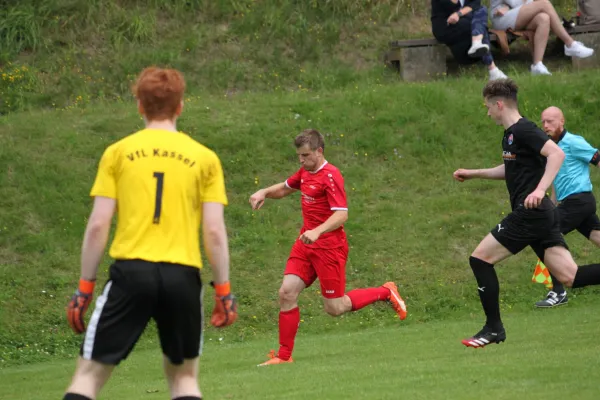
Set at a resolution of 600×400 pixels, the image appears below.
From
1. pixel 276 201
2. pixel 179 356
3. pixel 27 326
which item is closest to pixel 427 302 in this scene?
pixel 276 201

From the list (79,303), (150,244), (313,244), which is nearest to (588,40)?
(313,244)

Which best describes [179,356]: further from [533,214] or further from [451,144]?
[451,144]

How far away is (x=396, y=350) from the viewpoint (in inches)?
400

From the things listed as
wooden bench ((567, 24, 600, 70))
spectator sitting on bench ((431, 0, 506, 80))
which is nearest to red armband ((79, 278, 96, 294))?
spectator sitting on bench ((431, 0, 506, 80))

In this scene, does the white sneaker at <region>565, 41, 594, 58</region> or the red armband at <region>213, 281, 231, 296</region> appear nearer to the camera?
the red armband at <region>213, 281, 231, 296</region>

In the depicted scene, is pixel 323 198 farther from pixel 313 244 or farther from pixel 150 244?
pixel 150 244

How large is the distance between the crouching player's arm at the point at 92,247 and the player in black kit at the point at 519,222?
166 inches

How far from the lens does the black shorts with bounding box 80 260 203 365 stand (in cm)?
516

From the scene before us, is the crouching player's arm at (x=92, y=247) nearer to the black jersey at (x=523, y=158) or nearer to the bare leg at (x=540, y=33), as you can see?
the black jersey at (x=523, y=158)

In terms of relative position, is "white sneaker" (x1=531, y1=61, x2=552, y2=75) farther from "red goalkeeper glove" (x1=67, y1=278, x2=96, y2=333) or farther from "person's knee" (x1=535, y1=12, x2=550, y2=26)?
"red goalkeeper glove" (x1=67, y1=278, x2=96, y2=333)

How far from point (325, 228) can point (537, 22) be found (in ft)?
33.8

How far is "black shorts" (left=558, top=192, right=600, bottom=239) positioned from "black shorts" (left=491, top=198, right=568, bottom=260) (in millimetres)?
3004

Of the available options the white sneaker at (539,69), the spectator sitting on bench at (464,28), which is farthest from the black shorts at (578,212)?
the white sneaker at (539,69)

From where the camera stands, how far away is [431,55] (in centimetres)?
1898
